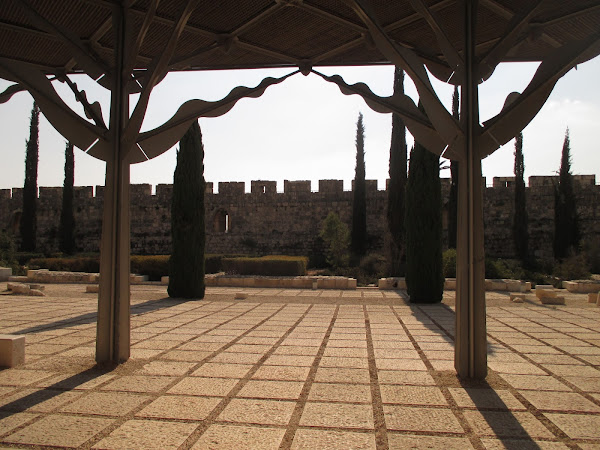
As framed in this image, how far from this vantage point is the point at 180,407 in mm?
2908

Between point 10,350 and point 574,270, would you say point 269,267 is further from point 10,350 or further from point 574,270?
point 10,350

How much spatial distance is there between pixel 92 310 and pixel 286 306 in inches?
128

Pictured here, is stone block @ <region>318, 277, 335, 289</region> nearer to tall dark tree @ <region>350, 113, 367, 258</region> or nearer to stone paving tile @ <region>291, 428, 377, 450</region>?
tall dark tree @ <region>350, 113, 367, 258</region>

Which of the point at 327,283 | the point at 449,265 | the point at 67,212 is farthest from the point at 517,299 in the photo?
the point at 67,212

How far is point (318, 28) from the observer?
14.7 feet

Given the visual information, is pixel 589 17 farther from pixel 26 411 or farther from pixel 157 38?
pixel 26 411

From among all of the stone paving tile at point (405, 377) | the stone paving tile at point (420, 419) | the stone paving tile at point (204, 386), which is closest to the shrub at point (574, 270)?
the stone paving tile at point (405, 377)

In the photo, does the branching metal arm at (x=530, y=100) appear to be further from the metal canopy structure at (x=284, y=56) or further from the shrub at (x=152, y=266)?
the shrub at (x=152, y=266)

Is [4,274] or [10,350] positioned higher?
[10,350]

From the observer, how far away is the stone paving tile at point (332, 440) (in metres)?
2.36

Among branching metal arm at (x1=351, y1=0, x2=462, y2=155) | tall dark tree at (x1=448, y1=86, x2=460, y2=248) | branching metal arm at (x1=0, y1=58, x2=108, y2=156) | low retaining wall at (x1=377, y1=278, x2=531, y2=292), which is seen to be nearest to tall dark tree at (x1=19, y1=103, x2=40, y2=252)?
low retaining wall at (x1=377, y1=278, x2=531, y2=292)

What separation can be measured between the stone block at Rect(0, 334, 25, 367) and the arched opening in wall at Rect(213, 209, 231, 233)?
16871 millimetres

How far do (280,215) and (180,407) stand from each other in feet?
57.1

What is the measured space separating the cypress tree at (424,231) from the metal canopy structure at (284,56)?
484 cm
